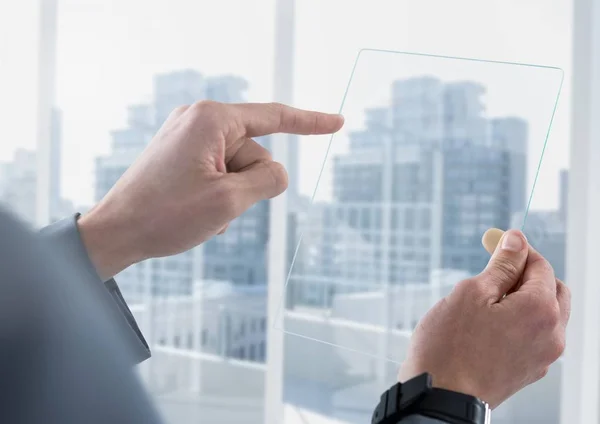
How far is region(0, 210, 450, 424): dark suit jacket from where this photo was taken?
0.17 m

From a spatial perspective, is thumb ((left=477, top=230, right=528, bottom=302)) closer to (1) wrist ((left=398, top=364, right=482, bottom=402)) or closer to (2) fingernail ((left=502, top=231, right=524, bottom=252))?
(2) fingernail ((left=502, top=231, right=524, bottom=252))

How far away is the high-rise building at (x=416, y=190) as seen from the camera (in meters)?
1.81

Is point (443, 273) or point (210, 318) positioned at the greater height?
point (443, 273)

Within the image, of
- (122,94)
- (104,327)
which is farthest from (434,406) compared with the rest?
(122,94)

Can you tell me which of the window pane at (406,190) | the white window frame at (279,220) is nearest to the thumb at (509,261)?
the window pane at (406,190)

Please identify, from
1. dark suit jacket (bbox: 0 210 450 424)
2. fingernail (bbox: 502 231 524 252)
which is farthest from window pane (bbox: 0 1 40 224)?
dark suit jacket (bbox: 0 210 450 424)

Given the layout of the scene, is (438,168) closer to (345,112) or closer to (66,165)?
(345,112)

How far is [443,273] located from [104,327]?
1885 millimetres

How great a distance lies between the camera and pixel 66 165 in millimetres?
3129

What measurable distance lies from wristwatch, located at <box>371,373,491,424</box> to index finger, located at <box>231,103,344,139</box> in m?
0.31

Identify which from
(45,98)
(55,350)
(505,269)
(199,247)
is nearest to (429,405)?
(505,269)

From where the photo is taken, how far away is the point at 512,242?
77cm

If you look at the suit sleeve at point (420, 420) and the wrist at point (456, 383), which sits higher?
the wrist at point (456, 383)

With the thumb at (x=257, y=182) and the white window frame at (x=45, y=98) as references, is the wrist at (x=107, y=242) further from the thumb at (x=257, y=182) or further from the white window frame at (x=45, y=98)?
the white window frame at (x=45, y=98)
